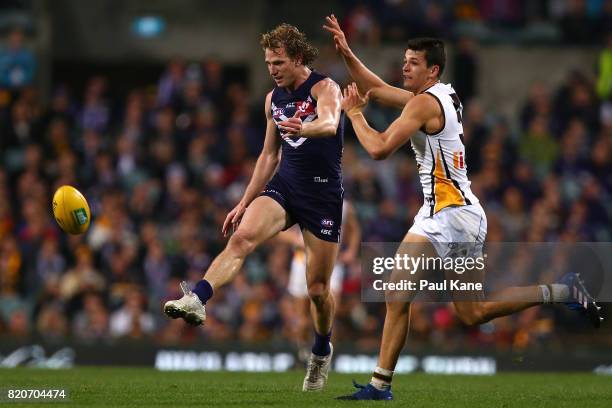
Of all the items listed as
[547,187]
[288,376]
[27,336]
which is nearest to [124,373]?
[288,376]

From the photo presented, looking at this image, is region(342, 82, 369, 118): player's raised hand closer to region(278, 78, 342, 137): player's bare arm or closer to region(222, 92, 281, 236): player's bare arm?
region(278, 78, 342, 137): player's bare arm

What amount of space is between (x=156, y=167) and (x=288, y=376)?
6410 millimetres

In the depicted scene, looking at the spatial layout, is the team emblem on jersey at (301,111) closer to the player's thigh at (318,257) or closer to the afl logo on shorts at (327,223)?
the afl logo on shorts at (327,223)

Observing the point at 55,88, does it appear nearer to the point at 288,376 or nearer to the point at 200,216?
the point at 200,216

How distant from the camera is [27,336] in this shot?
15.8 metres

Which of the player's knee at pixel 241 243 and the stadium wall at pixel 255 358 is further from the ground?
the player's knee at pixel 241 243

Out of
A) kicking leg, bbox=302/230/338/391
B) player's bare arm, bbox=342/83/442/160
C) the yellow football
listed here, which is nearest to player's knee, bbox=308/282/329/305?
kicking leg, bbox=302/230/338/391

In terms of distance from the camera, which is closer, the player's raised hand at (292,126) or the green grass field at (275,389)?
the player's raised hand at (292,126)

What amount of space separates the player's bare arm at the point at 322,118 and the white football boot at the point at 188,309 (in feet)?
4.49

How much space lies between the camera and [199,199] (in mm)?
18250

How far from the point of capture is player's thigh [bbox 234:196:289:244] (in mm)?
9711

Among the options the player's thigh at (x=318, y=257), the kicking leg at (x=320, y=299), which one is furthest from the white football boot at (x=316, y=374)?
the player's thigh at (x=318, y=257)

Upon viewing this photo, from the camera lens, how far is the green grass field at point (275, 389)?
9127 mm

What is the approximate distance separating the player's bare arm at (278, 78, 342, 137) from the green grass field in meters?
1.95
